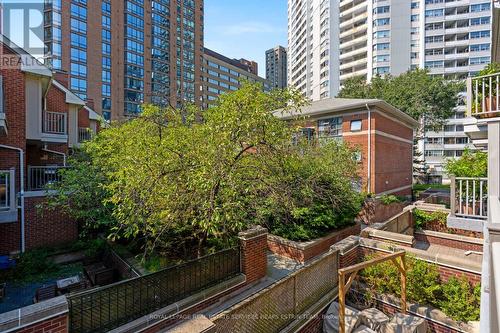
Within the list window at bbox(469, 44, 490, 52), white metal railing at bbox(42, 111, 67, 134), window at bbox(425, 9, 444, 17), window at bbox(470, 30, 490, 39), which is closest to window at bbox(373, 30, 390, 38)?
window at bbox(425, 9, 444, 17)

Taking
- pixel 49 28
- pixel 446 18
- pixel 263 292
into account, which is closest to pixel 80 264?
pixel 263 292

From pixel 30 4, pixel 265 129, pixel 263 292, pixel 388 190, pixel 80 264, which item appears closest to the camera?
pixel 263 292

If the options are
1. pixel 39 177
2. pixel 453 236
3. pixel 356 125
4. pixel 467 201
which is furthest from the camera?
pixel 356 125

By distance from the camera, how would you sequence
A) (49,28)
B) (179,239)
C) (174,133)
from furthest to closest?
(49,28), (179,239), (174,133)

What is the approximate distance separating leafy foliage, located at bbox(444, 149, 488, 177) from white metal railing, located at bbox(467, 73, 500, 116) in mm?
3651

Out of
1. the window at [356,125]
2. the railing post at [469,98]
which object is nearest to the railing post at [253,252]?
the railing post at [469,98]

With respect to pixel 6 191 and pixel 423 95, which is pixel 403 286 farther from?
pixel 423 95

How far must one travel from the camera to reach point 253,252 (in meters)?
6.82

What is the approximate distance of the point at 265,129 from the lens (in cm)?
598

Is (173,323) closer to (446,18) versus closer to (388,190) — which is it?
(388,190)

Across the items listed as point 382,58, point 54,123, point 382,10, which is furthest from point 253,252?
point 382,10

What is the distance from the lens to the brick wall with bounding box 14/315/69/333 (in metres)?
3.19

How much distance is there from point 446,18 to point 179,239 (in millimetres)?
66940

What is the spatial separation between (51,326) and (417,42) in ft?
219
